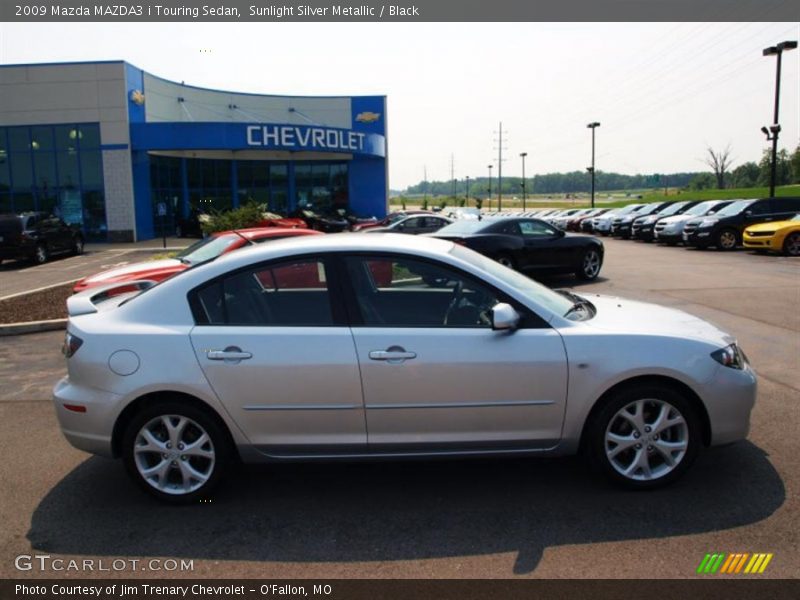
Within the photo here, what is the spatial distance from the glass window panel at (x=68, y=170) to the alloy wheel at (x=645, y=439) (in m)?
32.2

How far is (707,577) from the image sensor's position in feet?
10.8

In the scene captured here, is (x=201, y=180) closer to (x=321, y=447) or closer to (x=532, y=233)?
(x=532, y=233)

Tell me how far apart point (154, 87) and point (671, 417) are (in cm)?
3567

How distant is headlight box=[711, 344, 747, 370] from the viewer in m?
4.22

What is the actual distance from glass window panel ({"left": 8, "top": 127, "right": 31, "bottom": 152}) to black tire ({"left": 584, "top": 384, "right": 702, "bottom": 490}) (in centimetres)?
3329

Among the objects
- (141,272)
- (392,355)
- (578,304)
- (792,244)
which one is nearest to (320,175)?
(792,244)

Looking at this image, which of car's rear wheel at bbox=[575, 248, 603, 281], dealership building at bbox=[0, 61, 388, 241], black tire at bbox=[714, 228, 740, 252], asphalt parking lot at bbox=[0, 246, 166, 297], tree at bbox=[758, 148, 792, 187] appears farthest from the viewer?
tree at bbox=[758, 148, 792, 187]

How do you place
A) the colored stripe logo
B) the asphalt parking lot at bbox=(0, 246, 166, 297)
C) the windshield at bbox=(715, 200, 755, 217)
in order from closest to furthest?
the colored stripe logo → the asphalt parking lot at bbox=(0, 246, 166, 297) → the windshield at bbox=(715, 200, 755, 217)

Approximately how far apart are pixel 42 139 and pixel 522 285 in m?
32.2

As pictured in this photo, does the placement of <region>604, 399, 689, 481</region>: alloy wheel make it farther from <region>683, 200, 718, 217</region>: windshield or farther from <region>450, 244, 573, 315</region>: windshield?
<region>683, 200, 718, 217</region>: windshield

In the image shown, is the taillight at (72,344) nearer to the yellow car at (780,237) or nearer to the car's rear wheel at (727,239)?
the yellow car at (780,237)

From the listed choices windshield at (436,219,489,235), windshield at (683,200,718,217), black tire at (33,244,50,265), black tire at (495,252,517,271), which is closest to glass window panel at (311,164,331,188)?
black tire at (33,244,50,265)

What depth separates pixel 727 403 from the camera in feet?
13.8

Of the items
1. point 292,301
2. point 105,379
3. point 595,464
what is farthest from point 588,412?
point 105,379
